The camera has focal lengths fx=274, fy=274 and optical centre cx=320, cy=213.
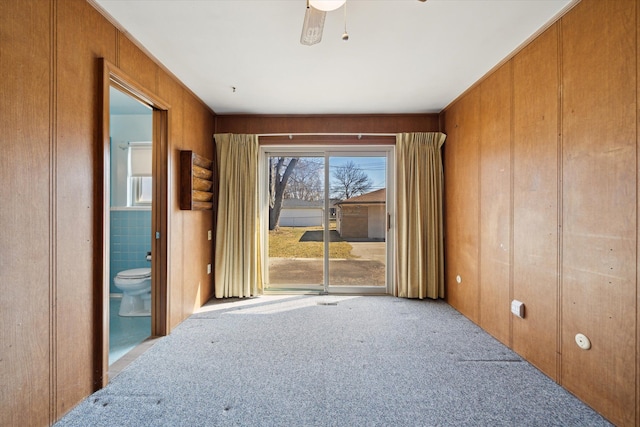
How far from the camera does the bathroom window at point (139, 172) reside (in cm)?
353

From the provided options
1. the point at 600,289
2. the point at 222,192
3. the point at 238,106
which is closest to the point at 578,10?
the point at 600,289

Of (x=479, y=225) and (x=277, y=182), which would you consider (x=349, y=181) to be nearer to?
(x=277, y=182)

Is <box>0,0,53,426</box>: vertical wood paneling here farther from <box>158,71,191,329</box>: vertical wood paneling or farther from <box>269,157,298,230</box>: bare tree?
<box>269,157,298,230</box>: bare tree

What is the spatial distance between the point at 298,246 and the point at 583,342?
9.59 ft

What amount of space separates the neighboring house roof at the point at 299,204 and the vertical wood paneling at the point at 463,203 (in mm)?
1650

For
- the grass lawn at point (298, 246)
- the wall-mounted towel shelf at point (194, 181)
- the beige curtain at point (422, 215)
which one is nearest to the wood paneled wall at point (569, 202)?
the beige curtain at point (422, 215)

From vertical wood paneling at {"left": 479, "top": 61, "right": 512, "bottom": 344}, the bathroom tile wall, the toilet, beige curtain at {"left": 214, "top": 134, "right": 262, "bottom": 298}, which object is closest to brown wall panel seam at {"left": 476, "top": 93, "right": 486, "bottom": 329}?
vertical wood paneling at {"left": 479, "top": 61, "right": 512, "bottom": 344}

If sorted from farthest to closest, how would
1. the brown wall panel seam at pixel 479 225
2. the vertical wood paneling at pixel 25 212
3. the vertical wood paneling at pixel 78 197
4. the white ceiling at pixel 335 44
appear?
the brown wall panel seam at pixel 479 225 → the white ceiling at pixel 335 44 → the vertical wood paneling at pixel 78 197 → the vertical wood paneling at pixel 25 212

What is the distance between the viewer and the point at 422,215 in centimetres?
341

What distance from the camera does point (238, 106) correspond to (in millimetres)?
3297

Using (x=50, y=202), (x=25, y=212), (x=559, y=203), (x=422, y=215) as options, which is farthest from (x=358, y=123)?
(x=25, y=212)

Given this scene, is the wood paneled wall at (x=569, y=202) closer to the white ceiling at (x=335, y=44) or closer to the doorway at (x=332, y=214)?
the white ceiling at (x=335, y=44)

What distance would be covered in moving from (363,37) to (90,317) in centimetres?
259

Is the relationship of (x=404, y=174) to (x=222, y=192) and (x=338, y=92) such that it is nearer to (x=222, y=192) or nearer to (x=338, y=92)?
(x=338, y=92)
